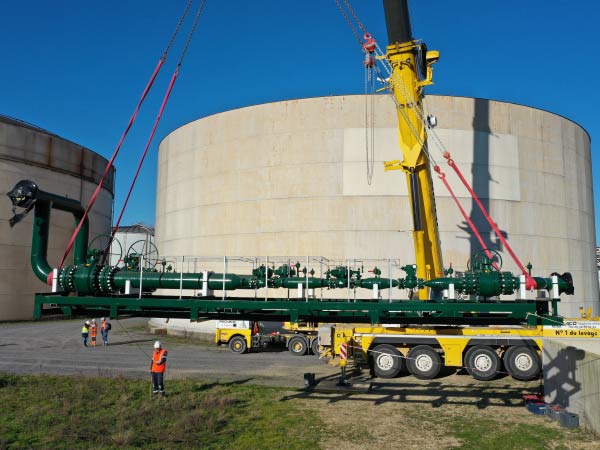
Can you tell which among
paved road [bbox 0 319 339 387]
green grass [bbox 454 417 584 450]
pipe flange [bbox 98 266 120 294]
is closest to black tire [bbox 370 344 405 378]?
paved road [bbox 0 319 339 387]

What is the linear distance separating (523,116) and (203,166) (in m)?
23.8

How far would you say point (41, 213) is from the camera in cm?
1324

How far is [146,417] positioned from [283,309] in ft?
17.1

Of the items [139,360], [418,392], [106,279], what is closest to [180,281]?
[106,279]

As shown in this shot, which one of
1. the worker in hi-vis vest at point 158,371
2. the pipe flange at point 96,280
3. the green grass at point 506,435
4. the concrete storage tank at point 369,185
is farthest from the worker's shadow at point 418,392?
the concrete storage tank at point 369,185

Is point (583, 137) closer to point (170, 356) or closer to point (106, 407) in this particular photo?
point (170, 356)

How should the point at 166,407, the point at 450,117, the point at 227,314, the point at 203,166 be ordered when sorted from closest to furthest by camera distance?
1. the point at 227,314
2. the point at 166,407
3. the point at 450,117
4. the point at 203,166

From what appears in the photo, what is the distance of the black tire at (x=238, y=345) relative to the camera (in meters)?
26.7

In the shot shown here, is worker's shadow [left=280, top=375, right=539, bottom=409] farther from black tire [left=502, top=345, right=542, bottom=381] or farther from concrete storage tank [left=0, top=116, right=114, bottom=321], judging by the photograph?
concrete storage tank [left=0, top=116, right=114, bottom=321]

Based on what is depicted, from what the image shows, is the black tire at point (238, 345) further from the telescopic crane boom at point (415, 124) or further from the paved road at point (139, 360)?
the telescopic crane boom at point (415, 124)

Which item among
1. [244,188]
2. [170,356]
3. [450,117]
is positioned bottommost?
[170,356]

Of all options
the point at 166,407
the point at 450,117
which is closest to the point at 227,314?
the point at 166,407

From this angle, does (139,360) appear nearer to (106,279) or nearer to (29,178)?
(106,279)

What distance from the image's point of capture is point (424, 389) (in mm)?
17469
